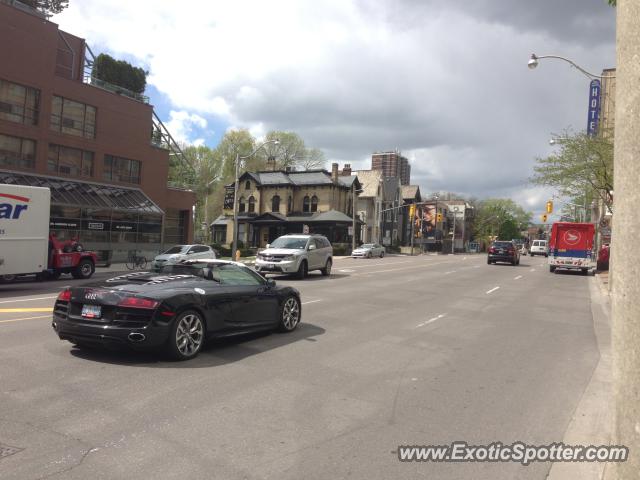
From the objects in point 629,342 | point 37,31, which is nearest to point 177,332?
point 629,342

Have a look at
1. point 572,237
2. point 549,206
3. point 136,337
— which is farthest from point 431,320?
point 549,206

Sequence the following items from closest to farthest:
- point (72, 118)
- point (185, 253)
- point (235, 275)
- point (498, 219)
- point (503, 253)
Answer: point (235, 275)
point (185, 253)
point (72, 118)
point (503, 253)
point (498, 219)

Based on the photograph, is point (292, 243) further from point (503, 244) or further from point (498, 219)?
point (498, 219)

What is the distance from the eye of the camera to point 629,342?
8.89ft

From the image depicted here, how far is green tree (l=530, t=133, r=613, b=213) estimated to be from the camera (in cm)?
Answer: 2366

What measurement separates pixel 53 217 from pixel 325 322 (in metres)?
24.7

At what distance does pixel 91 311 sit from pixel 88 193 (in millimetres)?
27459

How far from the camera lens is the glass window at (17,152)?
27875mm

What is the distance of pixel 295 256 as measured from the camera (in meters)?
20.8

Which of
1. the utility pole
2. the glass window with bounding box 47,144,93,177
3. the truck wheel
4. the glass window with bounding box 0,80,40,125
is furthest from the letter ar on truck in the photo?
the utility pole

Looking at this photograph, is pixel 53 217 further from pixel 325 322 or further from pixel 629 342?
pixel 629 342

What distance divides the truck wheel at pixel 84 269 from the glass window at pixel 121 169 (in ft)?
49.8

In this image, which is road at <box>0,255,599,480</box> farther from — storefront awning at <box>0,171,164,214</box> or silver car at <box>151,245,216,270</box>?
storefront awning at <box>0,171,164,214</box>

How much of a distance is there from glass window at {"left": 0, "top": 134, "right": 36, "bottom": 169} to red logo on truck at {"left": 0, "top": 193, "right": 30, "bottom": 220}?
14.5 meters
